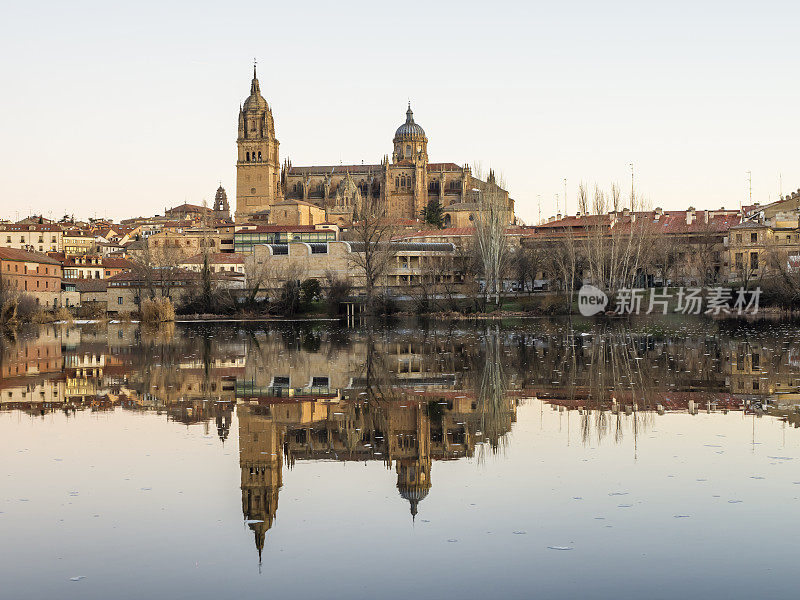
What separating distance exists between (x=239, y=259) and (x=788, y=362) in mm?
72467

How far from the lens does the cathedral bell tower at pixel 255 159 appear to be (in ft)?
449

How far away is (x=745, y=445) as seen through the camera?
12.0 metres

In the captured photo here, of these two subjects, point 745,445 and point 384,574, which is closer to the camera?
point 384,574

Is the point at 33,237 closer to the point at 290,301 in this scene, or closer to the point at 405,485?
the point at 290,301

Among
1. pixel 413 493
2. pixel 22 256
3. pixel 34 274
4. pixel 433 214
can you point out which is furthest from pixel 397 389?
pixel 433 214

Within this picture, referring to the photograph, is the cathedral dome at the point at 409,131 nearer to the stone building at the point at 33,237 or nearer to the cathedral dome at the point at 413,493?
the stone building at the point at 33,237

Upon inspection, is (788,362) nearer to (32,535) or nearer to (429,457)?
(429,457)

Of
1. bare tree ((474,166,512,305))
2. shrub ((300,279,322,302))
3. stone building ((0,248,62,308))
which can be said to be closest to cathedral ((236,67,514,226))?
stone building ((0,248,62,308))

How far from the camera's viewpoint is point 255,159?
137500mm

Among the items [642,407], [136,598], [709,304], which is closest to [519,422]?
[642,407]

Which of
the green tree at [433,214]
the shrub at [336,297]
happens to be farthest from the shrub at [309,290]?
the green tree at [433,214]

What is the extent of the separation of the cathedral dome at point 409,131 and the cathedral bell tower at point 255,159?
18.5 meters

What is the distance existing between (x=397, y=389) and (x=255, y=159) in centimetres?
12303

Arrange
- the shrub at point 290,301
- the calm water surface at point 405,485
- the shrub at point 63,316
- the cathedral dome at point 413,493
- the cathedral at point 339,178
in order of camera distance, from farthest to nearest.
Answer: the cathedral at point 339,178 → the shrub at point 63,316 → the shrub at point 290,301 → the cathedral dome at point 413,493 → the calm water surface at point 405,485
